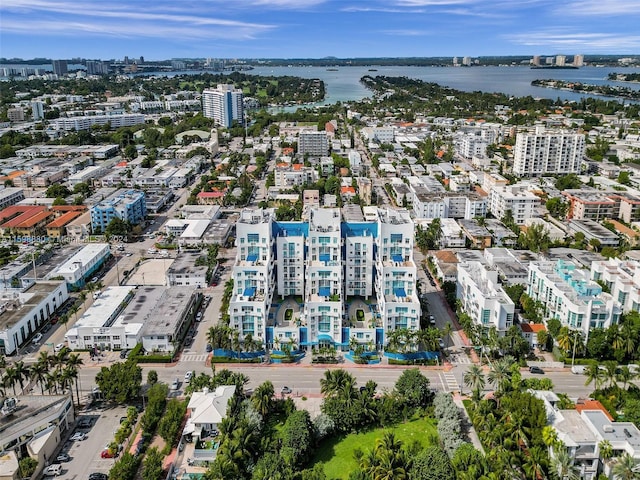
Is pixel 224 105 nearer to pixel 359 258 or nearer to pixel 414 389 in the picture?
pixel 359 258

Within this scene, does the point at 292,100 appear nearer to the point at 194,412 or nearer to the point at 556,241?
the point at 556,241

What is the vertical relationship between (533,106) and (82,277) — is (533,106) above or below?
above

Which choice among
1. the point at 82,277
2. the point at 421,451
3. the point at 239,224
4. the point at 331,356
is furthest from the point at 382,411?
the point at 82,277

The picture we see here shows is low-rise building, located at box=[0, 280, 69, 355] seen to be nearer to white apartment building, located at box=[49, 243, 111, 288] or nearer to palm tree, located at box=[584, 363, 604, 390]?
white apartment building, located at box=[49, 243, 111, 288]

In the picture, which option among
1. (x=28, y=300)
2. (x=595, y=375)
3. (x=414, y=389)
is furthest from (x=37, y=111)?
(x=595, y=375)

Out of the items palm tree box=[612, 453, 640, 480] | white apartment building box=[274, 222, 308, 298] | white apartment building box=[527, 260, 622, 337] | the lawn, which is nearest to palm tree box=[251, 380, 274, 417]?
the lawn

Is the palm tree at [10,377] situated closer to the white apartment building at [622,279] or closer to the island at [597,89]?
the white apartment building at [622,279]
